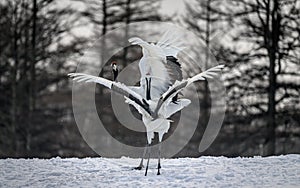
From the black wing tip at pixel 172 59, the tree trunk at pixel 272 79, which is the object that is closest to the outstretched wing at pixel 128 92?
the black wing tip at pixel 172 59

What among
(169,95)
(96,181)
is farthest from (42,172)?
(169,95)

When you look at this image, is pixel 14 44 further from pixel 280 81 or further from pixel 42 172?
pixel 42 172

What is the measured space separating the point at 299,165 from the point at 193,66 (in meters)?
10.3

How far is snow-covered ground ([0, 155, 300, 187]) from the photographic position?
8828 mm

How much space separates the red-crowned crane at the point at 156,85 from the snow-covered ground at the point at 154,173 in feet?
2.01

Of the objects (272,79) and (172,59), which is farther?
(272,79)

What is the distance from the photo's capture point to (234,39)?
21.3 meters

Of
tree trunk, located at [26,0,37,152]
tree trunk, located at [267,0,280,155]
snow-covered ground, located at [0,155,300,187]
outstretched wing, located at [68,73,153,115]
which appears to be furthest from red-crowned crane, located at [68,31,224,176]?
tree trunk, located at [26,0,37,152]

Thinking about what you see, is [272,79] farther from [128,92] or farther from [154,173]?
[128,92]

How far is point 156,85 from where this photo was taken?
9.91 metres

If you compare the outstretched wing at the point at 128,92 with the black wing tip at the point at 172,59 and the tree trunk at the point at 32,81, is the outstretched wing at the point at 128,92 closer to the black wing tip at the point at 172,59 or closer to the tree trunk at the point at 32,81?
the black wing tip at the point at 172,59

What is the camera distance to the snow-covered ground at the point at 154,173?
883cm

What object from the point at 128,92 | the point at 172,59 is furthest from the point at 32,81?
the point at 128,92

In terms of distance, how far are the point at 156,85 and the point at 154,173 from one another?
5.11 ft
